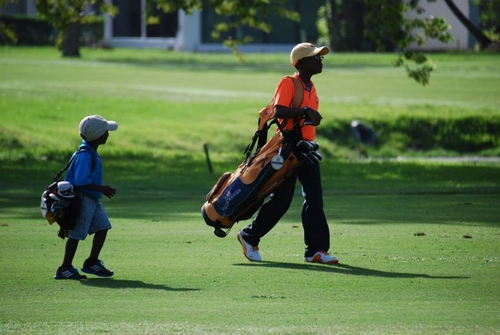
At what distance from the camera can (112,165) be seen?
2252 cm

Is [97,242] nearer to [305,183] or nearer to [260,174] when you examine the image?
[260,174]

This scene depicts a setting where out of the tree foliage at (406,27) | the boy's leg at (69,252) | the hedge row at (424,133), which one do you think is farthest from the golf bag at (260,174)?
the hedge row at (424,133)

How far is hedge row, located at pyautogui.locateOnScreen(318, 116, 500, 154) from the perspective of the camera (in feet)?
98.0

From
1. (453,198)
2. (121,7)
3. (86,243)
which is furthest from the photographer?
(121,7)

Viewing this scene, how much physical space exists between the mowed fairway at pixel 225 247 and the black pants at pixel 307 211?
9.4 inches

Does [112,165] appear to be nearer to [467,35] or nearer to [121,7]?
[467,35]

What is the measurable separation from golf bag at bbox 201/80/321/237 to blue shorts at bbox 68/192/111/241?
1.12 metres

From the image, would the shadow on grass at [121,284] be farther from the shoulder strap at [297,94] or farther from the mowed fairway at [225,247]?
the shoulder strap at [297,94]

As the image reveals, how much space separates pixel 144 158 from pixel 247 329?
17819mm

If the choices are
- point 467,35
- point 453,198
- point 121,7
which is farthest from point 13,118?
point 121,7

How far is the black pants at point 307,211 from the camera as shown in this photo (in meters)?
9.27

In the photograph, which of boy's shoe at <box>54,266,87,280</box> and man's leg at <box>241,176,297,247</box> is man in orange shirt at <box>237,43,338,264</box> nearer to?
man's leg at <box>241,176,297,247</box>

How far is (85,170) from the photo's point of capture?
848 cm

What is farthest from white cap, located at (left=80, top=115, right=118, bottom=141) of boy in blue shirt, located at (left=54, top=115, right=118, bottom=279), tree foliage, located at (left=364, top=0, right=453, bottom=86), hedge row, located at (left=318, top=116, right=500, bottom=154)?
hedge row, located at (left=318, top=116, right=500, bottom=154)
